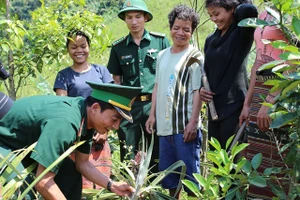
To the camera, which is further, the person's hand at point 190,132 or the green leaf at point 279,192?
the person's hand at point 190,132

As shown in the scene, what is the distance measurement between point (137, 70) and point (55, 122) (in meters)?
1.83

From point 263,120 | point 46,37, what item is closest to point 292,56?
point 263,120

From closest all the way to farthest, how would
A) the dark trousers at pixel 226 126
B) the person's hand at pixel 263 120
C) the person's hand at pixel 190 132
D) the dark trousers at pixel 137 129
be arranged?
the person's hand at pixel 263 120, the dark trousers at pixel 226 126, the person's hand at pixel 190 132, the dark trousers at pixel 137 129

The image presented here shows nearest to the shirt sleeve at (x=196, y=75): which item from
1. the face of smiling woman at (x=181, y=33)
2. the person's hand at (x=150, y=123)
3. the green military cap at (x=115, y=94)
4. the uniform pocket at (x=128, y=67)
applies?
the face of smiling woman at (x=181, y=33)

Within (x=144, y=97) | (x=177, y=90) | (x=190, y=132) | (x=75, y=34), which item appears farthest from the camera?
(x=75, y=34)

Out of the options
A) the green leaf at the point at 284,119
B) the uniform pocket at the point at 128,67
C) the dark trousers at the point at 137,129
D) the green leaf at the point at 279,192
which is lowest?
the dark trousers at the point at 137,129

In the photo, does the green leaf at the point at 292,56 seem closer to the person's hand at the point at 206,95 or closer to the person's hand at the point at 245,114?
the person's hand at the point at 245,114

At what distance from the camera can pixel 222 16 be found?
3.60m

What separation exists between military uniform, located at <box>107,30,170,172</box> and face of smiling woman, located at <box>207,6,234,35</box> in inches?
39.7

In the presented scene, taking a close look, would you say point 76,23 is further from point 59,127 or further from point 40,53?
point 59,127

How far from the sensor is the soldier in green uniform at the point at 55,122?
2760 mm

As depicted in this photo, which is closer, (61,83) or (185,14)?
(185,14)

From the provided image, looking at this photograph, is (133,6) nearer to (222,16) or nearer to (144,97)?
(144,97)

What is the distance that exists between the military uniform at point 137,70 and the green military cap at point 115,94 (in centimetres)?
147
